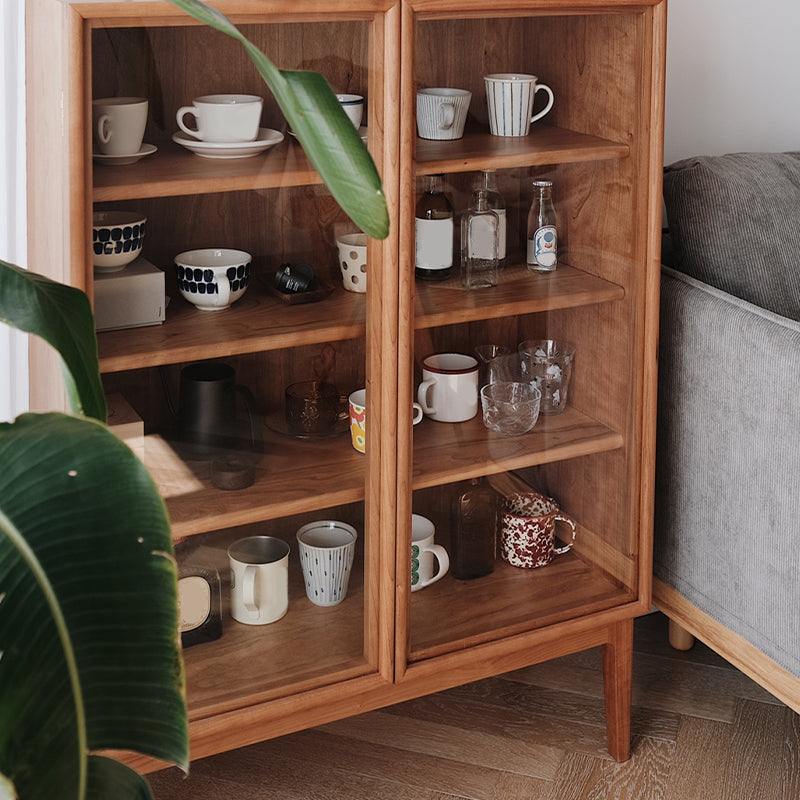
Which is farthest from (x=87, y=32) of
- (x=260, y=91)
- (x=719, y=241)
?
(x=719, y=241)

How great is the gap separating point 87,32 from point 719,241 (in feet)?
3.21

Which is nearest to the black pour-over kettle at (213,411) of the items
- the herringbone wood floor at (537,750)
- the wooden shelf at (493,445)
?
the wooden shelf at (493,445)

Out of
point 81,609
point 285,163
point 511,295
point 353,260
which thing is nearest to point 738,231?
→ point 511,295

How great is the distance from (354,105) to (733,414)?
27.4 inches

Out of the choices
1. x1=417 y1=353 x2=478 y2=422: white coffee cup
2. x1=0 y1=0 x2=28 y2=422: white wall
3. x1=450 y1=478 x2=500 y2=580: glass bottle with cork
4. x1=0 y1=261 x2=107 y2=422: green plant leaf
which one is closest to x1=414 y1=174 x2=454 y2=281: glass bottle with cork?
x1=417 y1=353 x2=478 y2=422: white coffee cup

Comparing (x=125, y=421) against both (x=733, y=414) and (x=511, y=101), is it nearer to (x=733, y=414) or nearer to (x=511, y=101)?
(x=511, y=101)

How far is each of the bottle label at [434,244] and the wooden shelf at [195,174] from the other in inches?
6.2

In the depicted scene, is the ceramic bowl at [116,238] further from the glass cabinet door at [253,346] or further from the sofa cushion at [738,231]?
the sofa cushion at [738,231]

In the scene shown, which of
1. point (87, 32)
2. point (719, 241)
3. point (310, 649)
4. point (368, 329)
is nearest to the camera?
point (87, 32)

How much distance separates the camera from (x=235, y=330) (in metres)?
1.31

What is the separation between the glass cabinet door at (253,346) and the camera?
1203mm

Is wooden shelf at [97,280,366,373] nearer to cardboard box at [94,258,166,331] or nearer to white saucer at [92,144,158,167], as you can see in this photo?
cardboard box at [94,258,166,331]

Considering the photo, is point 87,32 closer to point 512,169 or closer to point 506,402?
point 512,169

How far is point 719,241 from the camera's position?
1632mm
